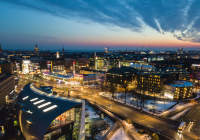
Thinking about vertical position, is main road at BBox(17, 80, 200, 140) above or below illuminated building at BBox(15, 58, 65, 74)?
below

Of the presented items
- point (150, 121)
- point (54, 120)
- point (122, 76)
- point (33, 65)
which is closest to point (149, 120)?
point (150, 121)

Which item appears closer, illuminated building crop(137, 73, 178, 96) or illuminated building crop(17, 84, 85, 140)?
illuminated building crop(17, 84, 85, 140)

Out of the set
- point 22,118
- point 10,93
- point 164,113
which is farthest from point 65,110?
point 10,93

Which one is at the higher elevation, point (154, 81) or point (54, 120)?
point (54, 120)

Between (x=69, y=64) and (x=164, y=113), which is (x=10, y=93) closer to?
(x=164, y=113)

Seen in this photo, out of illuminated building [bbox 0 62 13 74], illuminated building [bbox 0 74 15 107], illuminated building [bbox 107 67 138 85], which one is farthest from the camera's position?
illuminated building [bbox 107 67 138 85]

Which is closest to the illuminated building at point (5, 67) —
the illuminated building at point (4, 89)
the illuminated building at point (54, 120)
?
the illuminated building at point (4, 89)

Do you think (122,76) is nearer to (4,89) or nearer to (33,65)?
(4,89)

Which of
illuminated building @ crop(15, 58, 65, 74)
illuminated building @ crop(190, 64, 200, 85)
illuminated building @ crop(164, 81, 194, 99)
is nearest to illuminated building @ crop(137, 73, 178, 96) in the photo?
illuminated building @ crop(164, 81, 194, 99)

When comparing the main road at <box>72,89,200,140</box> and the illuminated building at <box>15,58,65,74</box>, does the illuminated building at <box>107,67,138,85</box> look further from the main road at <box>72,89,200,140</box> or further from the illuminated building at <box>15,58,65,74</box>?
the illuminated building at <box>15,58,65,74</box>
